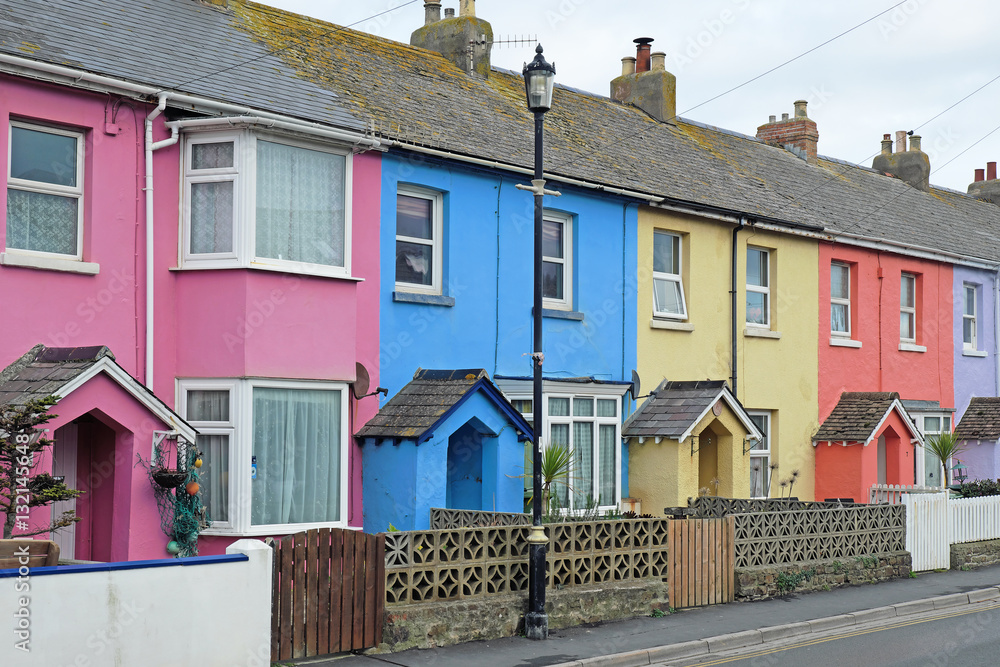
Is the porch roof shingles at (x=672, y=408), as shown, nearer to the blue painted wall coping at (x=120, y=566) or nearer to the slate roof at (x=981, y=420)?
the blue painted wall coping at (x=120, y=566)

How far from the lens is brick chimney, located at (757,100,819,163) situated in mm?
29094

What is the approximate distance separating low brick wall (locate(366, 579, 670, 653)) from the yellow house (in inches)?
193

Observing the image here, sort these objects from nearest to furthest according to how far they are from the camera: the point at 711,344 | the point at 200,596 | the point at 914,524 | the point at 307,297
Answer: the point at 200,596, the point at 307,297, the point at 914,524, the point at 711,344

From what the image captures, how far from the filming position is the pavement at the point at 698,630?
10.9 m

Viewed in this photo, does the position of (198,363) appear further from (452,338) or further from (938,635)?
(938,635)

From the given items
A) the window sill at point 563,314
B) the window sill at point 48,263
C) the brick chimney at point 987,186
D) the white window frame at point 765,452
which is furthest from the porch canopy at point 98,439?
the brick chimney at point 987,186

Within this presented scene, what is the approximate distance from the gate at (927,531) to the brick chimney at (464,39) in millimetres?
10869

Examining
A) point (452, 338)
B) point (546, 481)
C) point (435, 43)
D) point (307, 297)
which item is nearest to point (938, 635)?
point (546, 481)

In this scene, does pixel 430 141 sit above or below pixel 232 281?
above

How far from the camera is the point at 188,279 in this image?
44.7 feet

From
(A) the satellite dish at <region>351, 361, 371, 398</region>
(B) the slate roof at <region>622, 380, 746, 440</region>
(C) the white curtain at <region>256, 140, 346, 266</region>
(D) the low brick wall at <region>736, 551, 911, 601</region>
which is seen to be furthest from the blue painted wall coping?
(B) the slate roof at <region>622, 380, 746, 440</region>

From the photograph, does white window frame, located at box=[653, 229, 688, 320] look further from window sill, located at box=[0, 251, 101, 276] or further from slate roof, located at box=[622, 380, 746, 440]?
window sill, located at box=[0, 251, 101, 276]

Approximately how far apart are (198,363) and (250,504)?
1820mm

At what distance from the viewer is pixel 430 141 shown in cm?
1608
